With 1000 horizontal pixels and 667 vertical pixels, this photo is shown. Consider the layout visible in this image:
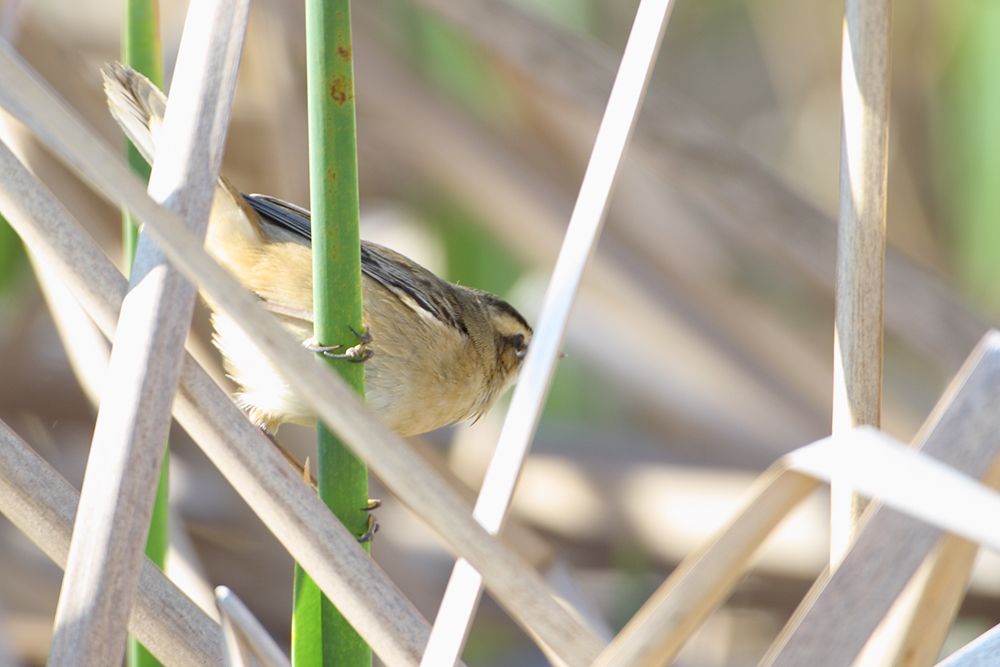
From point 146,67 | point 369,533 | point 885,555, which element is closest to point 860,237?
point 885,555

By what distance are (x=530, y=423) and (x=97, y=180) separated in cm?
41

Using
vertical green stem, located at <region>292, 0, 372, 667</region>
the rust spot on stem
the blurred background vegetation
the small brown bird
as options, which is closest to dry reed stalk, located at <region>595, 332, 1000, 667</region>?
vertical green stem, located at <region>292, 0, 372, 667</region>

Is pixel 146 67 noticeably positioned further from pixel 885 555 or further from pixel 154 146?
pixel 885 555

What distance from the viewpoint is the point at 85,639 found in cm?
76

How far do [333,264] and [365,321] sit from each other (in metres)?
0.51

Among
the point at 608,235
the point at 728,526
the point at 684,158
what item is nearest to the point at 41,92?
the point at 728,526

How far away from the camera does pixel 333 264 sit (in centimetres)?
89

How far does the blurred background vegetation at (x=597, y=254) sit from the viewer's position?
1.98 metres

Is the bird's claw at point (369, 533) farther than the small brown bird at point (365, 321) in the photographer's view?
No

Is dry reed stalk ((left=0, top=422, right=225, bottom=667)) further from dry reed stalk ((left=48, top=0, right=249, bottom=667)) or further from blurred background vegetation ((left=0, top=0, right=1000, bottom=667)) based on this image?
blurred background vegetation ((left=0, top=0, right=1000, bottom=667))

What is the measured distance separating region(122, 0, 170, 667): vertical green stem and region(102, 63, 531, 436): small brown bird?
Result: 30 cm

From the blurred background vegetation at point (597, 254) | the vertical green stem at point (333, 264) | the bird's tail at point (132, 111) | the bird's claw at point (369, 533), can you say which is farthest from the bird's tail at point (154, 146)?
the bird's claw at point (369, 533)

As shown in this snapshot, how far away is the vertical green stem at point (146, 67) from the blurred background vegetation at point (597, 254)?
686mm

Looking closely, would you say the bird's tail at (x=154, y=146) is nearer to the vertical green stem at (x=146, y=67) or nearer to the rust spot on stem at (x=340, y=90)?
the vertical green stem at (x=146, y=67)
